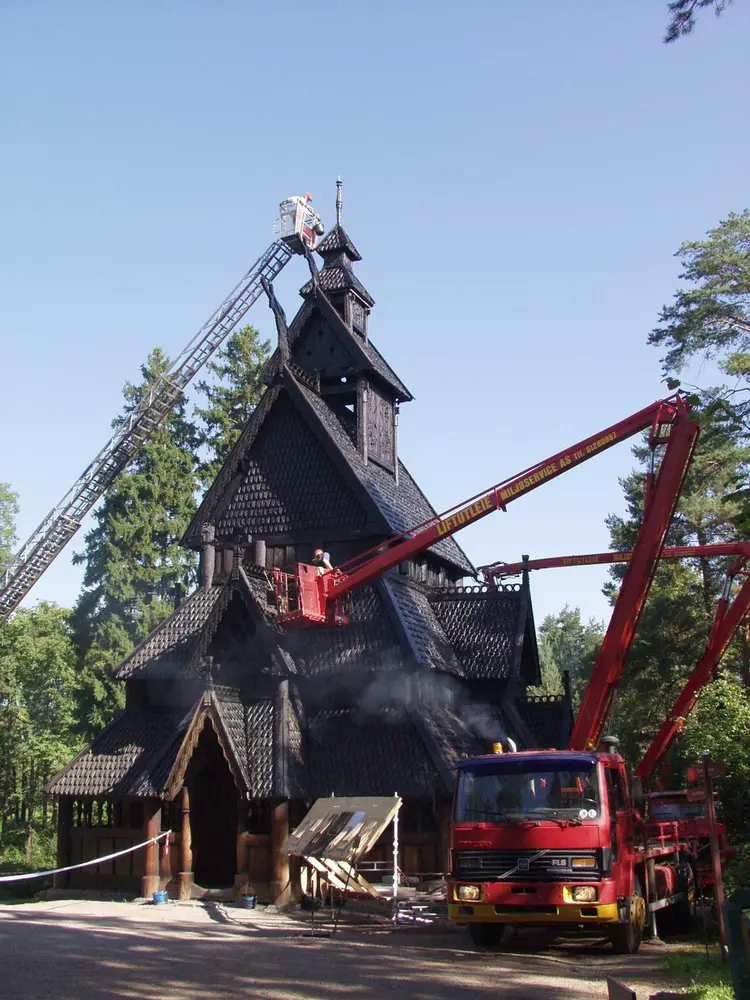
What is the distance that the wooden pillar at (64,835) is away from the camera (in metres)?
24.4

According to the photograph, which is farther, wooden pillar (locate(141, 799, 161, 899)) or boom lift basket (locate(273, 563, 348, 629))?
boom lift basket (locate(273, 563, 348, 629))

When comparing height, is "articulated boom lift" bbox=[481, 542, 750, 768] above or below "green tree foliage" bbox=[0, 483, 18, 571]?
below

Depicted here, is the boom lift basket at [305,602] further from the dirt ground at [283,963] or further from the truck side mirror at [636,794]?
the truck side mirror at [636,794]

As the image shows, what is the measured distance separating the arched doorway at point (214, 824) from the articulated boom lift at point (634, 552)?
3934mm

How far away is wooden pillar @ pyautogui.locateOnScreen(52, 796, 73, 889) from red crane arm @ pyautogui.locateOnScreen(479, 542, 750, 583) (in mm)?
13194

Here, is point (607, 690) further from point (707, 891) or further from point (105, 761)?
point (105, 761)

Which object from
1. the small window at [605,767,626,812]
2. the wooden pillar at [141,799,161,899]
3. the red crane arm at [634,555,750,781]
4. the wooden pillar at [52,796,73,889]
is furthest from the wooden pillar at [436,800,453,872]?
the wooden pillar at [52,796,73,889]

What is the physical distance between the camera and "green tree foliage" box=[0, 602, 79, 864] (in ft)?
141

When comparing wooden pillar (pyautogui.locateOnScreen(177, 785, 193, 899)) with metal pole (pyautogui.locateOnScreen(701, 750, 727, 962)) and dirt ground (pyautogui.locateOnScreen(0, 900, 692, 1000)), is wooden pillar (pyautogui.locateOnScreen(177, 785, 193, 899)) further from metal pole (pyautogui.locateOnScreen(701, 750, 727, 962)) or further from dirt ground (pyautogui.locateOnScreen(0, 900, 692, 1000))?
metal pole (pyautogui.locateOnScreen(701, 750, 727, 962))

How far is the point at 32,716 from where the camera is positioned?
1838 inches

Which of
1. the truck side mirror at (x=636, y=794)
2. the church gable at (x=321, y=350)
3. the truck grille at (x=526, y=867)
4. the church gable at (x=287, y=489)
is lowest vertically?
the truck grille at (x=526, y=867)

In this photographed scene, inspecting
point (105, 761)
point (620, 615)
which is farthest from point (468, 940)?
point (105, 761)

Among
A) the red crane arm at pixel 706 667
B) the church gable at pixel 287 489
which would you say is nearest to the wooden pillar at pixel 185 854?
the church gable at pixel 287 489

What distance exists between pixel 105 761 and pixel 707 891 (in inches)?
545
